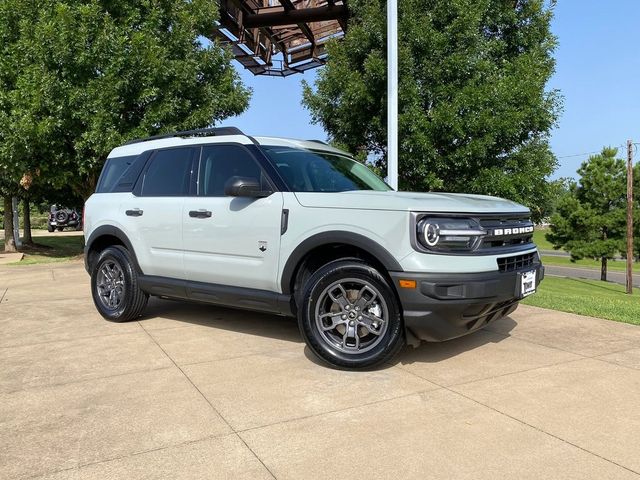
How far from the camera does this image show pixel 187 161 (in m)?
5.35

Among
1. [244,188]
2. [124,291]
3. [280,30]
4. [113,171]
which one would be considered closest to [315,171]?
[244,188]

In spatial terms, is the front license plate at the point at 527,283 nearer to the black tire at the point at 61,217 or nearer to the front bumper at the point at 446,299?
the front bumper at the point at 446,299

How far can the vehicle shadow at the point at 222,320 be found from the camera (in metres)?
5.45

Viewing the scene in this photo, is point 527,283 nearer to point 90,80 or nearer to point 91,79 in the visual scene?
point 90,80

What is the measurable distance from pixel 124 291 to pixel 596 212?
34200 millimetres

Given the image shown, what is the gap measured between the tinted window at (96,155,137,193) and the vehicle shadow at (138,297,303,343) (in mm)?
1570

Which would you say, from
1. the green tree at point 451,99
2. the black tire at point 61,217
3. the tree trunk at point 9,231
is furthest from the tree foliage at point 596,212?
the black tire at point 61,217

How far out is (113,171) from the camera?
618 centimetres

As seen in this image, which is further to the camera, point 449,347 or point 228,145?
point 228,145

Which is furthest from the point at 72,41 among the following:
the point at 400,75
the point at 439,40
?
the point at 439,40

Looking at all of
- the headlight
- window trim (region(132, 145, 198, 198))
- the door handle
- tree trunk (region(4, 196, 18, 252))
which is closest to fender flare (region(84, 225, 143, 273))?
window trim (region(132, 145, 198, 198))

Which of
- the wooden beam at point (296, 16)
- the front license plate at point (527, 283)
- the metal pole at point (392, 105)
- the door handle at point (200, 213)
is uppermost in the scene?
the wooden beam at point (296, 16)

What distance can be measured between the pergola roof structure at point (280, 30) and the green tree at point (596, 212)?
60.8ft

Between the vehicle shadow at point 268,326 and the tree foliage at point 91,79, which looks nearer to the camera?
the vehicle shadow at point 268,326
